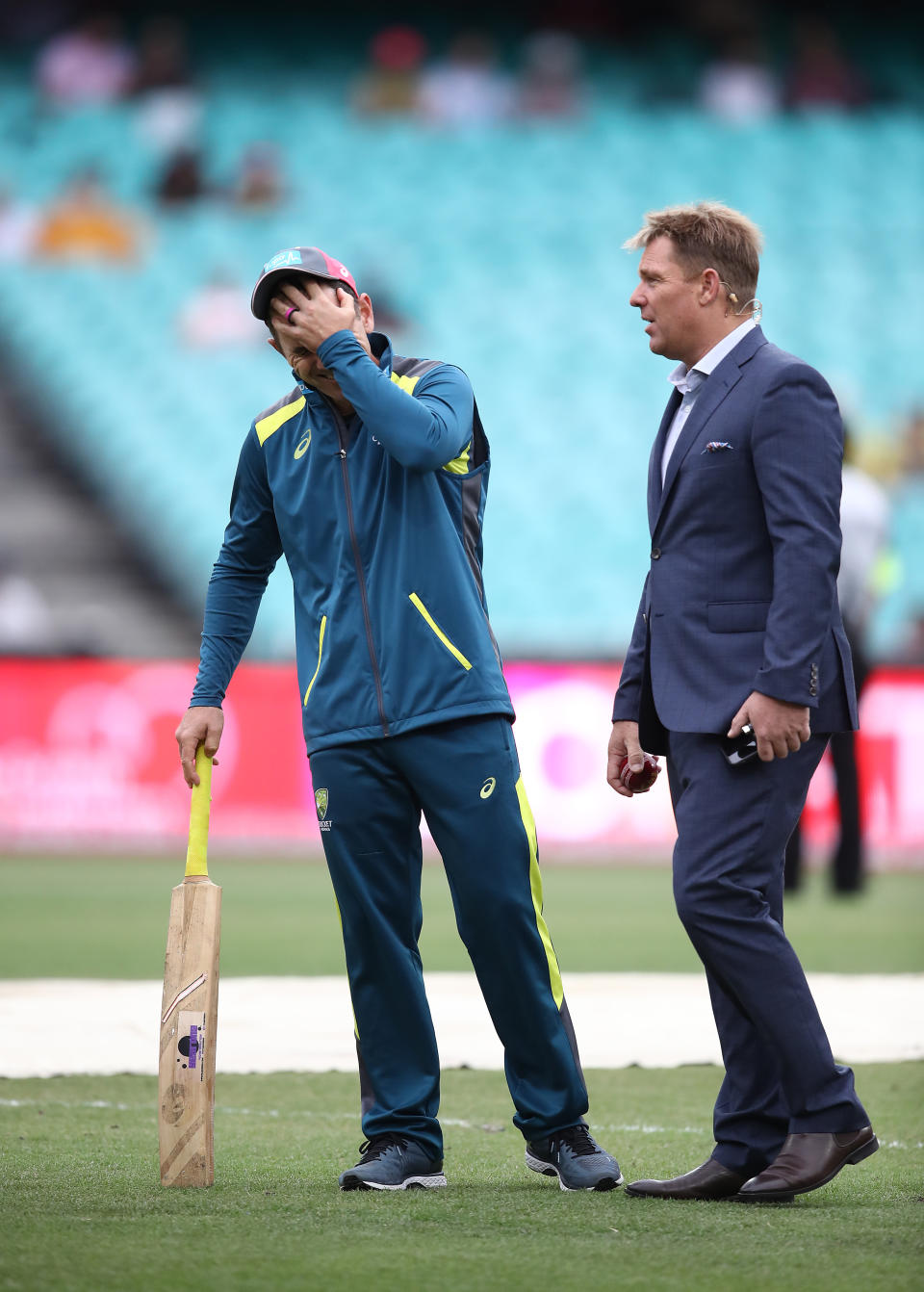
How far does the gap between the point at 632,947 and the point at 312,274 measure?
5.57m

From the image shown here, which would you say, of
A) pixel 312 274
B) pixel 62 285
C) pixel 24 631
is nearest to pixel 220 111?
pixel 62 285

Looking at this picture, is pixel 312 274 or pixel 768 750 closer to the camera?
pixel 768 750

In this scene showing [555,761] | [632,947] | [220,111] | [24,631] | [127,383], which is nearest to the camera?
[632,947]

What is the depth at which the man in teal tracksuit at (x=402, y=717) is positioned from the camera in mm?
3852

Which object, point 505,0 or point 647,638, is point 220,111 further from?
point 647,638

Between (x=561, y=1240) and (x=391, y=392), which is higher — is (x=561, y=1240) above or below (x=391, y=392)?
below

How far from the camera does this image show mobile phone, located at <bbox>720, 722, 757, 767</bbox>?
11.8 feet

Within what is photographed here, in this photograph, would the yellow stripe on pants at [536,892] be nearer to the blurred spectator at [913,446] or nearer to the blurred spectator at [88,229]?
the blurred spectator at [913,446]

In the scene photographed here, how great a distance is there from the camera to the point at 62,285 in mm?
19984

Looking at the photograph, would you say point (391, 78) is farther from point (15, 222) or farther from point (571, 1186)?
point (571, 1186)

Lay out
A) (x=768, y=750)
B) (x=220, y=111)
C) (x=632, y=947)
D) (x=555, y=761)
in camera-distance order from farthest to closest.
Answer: (x=220, y=111)
(x=555, y=761)
(x=632, y=947)
(x=768, y=750)

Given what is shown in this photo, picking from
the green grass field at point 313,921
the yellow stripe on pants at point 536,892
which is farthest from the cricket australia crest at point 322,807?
the green grass field at point 313,921

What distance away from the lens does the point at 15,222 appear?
20203 mm

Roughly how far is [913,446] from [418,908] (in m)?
16.2
